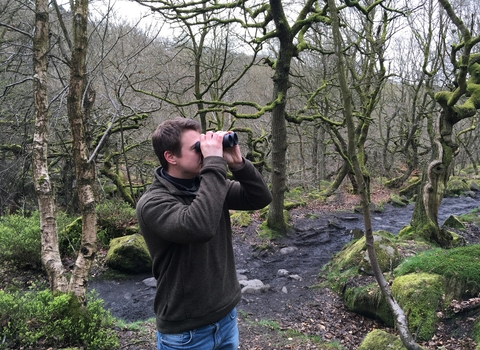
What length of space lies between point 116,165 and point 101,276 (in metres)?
4.53

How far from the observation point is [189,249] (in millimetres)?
1636

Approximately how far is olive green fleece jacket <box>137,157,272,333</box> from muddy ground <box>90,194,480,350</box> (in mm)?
2252

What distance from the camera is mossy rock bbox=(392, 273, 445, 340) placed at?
12.2 feet

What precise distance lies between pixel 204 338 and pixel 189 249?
43 centimetres

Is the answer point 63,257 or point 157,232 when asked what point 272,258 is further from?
point 157,232

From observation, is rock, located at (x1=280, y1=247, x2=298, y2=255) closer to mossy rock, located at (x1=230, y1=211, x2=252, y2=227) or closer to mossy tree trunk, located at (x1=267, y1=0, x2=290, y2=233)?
mossy tree trunk, located at (x1=267, y1=0, x2=290, y2=233)

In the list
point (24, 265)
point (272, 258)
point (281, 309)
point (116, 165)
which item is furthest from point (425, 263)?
point (116, 165)

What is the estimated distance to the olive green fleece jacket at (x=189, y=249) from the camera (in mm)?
1510

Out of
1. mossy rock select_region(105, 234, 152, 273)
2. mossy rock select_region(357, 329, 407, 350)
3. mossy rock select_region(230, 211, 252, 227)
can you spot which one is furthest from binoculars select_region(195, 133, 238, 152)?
mossy rock select_region(230, 211, 252, 227)

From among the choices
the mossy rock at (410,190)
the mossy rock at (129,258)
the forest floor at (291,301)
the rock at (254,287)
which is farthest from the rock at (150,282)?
the mossy rock at (410,190)

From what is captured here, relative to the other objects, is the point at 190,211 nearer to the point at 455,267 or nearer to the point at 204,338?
the point at 204,338

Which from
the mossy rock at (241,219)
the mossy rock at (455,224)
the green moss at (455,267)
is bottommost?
the mossy rock at (241,219)

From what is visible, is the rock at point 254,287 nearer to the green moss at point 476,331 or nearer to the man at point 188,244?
the green moss at point 476,331

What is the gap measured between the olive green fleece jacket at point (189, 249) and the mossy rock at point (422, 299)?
277 cm
